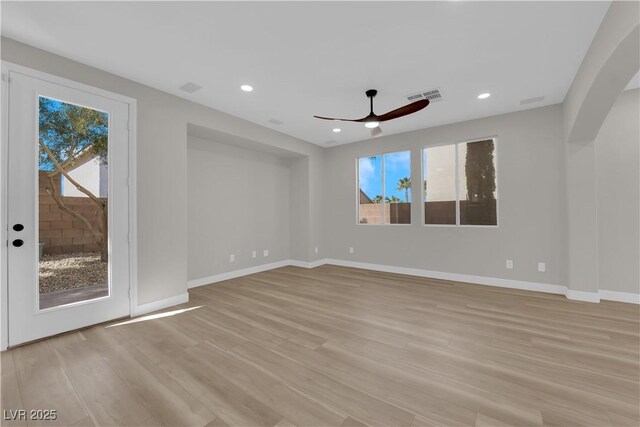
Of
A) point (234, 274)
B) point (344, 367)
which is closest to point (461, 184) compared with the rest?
point (344, 367)

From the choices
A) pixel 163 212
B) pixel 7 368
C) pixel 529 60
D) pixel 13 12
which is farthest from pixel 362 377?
pixel 13 12

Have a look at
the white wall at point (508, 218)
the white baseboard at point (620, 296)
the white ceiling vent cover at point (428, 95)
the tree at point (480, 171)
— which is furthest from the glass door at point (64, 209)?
the white baseboard at point (620, 296)

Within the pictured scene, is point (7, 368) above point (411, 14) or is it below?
below

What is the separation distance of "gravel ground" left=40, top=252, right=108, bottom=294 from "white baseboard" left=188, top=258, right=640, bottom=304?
1574 millimetres

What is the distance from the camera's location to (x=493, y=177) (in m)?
4.64

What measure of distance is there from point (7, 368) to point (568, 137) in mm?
6719

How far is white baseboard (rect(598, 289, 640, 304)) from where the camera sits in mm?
3594

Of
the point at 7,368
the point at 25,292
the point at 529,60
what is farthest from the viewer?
the point at 529,60

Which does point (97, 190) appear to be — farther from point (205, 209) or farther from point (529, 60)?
point (529, 60)

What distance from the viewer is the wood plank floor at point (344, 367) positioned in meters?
1.67

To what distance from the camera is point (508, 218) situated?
444 cm

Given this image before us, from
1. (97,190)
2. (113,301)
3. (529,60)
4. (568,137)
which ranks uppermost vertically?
(529,60)

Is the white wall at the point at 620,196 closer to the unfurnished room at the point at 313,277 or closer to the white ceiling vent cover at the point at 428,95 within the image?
the unfurnished room at the point at 313,277

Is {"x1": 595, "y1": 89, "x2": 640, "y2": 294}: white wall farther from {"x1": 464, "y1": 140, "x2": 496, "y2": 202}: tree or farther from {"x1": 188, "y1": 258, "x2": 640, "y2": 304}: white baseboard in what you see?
{"x1": 464, "y1": 140, "x2": 496, "y2": 202}: tree
